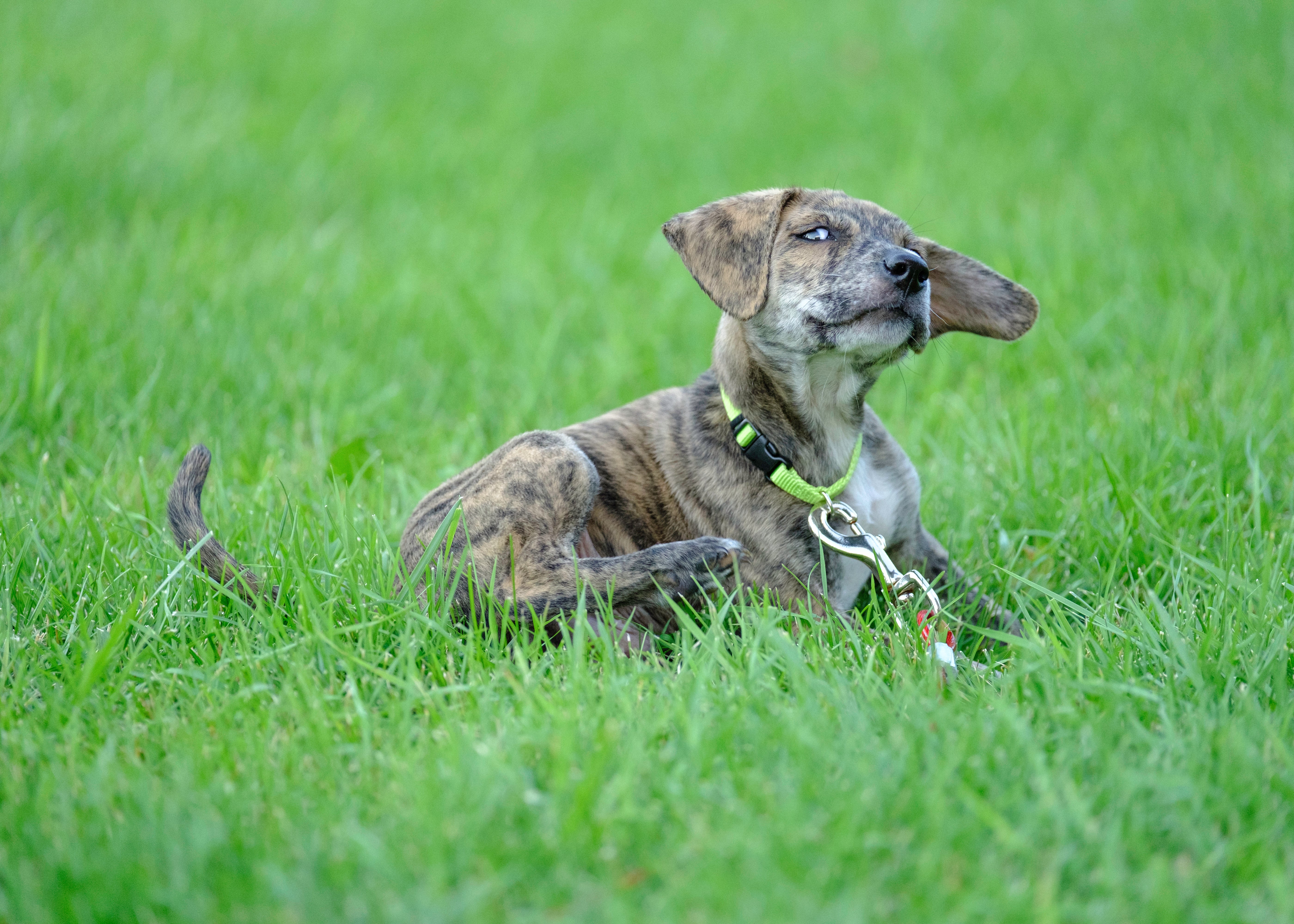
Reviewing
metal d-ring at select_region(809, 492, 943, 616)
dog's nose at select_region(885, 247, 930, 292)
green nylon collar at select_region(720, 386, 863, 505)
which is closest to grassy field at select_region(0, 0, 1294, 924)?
metal d-ring at select_region(809, 492, 943, 616)

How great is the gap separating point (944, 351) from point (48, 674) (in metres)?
4.11

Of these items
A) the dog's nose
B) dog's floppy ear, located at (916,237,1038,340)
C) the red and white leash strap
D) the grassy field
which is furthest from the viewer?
dog's floppy ear, located at (916,237,1038,340)

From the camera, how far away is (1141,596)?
3.46m

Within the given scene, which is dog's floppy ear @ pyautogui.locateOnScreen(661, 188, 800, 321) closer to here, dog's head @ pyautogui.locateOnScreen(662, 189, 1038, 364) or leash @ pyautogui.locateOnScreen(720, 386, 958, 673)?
dog's head @ pyautogui.locateOnScreen(662, 189, 1038, 364)

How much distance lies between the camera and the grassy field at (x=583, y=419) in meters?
2.16

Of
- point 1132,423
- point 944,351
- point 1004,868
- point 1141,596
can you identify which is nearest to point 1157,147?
point 944,351

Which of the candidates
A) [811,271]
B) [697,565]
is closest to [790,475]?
[697,565]

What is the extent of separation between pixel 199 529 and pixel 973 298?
253cm

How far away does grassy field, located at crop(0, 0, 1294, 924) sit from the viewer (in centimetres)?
216

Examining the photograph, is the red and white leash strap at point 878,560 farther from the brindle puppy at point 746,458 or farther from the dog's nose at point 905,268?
the dog's nose at point 905,268

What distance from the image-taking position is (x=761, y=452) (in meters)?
3.38

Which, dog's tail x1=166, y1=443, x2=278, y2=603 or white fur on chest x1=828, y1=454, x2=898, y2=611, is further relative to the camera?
white fur on chest x1=828, y1=454, x2=898, y2=611

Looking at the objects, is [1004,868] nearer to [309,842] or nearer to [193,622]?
[309,842]

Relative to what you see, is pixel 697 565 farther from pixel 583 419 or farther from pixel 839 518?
pixel 583 419
